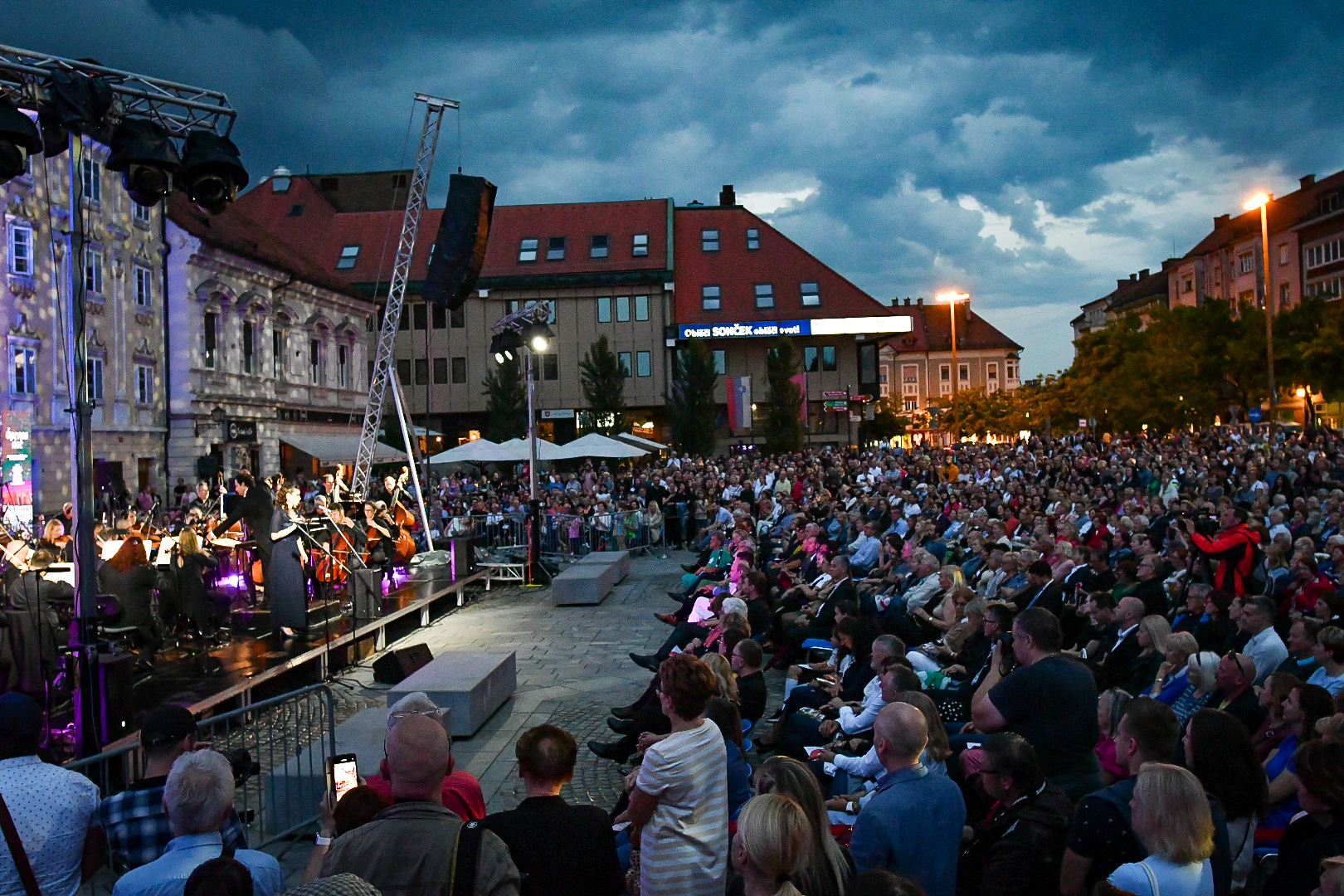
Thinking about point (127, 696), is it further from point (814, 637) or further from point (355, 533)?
point (355, 533)

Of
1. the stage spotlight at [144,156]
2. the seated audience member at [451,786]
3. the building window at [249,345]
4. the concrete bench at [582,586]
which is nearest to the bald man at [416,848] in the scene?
the seated audience member at [451,786]

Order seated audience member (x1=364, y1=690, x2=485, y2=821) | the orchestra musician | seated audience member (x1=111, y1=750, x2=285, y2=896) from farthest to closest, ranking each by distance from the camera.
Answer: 1. the orchestra musician
2. seated audience member (x1=364, y1=690, x2=485, y2=821)
3. seated audience member (x1=111, y1=750, x2=285, y2=896)

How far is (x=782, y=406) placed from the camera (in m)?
49.2

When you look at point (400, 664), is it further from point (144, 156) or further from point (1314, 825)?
point (1314, 825)

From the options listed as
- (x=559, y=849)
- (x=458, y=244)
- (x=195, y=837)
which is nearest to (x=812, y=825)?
(x=559, y=849)

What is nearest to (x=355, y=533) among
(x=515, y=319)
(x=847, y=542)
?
(x=515, y=319)

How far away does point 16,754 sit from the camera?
4070mm

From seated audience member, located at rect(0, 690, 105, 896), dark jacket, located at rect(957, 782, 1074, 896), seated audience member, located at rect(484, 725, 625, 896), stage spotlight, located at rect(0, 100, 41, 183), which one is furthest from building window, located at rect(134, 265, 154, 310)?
dark jacket, located at rect(957, 782, 1074, 896)

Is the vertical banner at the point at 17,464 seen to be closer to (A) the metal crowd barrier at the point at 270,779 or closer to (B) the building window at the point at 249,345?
(B) the building window at the point at 249,345

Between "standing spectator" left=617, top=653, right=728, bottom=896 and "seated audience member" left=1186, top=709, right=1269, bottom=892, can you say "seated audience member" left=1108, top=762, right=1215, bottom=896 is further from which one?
"standing spectator" left=617, top=653, right=728, bottom=896

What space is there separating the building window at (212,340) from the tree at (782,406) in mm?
24304

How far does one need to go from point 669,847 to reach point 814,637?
670 cm

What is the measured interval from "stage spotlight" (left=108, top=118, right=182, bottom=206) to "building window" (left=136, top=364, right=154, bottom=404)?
950 inches

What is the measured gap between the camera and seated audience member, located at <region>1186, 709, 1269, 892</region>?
4.16 metres
